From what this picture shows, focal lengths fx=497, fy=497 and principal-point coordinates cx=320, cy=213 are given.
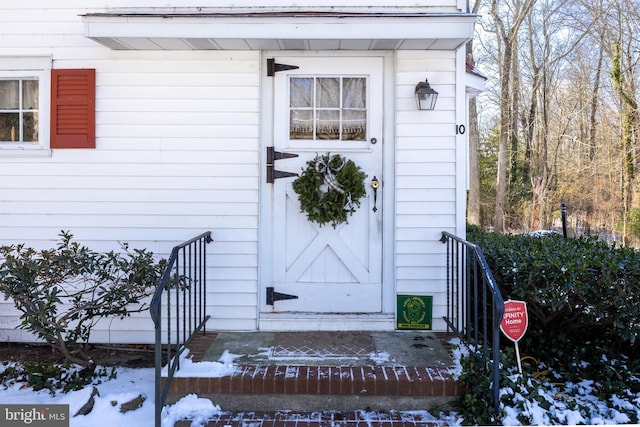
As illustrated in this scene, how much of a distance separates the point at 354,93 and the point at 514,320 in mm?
2180

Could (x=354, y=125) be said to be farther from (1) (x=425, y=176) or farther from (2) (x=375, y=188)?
(1) (x=425, y=176)

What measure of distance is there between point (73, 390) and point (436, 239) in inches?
115

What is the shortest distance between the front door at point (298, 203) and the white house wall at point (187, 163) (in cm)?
17

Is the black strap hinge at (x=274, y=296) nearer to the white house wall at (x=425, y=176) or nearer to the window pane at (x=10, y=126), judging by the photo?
the white house wall at (x=425, y=176)

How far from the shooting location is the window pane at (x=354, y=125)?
418cm

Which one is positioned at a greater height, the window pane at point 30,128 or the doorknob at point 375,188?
the window pane at point 30,128

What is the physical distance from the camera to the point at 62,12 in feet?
13.6

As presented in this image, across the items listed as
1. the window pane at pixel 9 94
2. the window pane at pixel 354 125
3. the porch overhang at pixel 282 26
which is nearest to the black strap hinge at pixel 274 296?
the window pane at pixel 354 125

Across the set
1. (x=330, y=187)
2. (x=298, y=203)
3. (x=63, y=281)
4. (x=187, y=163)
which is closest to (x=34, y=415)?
(x=63, y=281)

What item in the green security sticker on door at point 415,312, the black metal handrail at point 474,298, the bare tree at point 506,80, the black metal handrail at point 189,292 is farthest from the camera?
the bare tree at point 506,80

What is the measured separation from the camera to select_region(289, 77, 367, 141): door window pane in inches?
165

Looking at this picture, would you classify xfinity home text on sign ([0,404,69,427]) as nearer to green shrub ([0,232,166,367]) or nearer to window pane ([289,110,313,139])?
green shrub ([0,232,166,367])

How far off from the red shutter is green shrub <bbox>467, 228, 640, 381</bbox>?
343cm

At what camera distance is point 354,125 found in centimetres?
419
